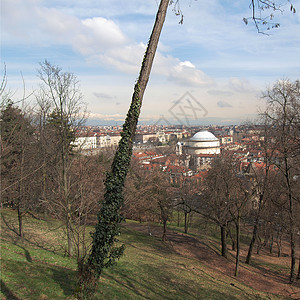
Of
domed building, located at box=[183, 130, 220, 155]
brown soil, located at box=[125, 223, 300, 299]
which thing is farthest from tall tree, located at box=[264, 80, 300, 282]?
domed building, located at box=[183, 130, 220, 155]

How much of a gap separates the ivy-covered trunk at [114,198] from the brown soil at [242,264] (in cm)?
876

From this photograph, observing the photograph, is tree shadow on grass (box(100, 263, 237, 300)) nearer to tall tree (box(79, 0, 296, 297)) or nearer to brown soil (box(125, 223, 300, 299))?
tall tree (box(79, 0, 296, 297))

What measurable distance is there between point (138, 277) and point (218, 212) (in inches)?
301

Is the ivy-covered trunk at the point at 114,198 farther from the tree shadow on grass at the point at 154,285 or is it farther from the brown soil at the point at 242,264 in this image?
the brown soil at the point at 242,264

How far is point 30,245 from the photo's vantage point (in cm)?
1222

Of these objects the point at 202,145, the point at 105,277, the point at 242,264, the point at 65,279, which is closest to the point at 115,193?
the point at 65,279

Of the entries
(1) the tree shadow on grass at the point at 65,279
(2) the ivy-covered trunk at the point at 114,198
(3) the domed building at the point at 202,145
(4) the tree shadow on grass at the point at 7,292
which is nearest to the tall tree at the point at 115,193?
(2) the ivy-covered trunk at the point at 114,198

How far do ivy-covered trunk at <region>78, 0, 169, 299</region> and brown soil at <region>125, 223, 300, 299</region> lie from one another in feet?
28.7

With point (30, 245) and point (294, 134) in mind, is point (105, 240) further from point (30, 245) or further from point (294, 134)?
point (294, 134)

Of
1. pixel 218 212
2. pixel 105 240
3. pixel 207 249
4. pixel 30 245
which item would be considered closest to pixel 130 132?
pixel 105 240

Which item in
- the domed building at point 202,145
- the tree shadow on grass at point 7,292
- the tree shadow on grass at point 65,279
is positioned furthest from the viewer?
the domed building at point 202,145

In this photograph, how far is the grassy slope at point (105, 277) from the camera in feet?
22.1

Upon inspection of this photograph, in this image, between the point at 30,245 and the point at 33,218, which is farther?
the point at 33,218

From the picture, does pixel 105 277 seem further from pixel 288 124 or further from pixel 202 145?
pixel 202 145
